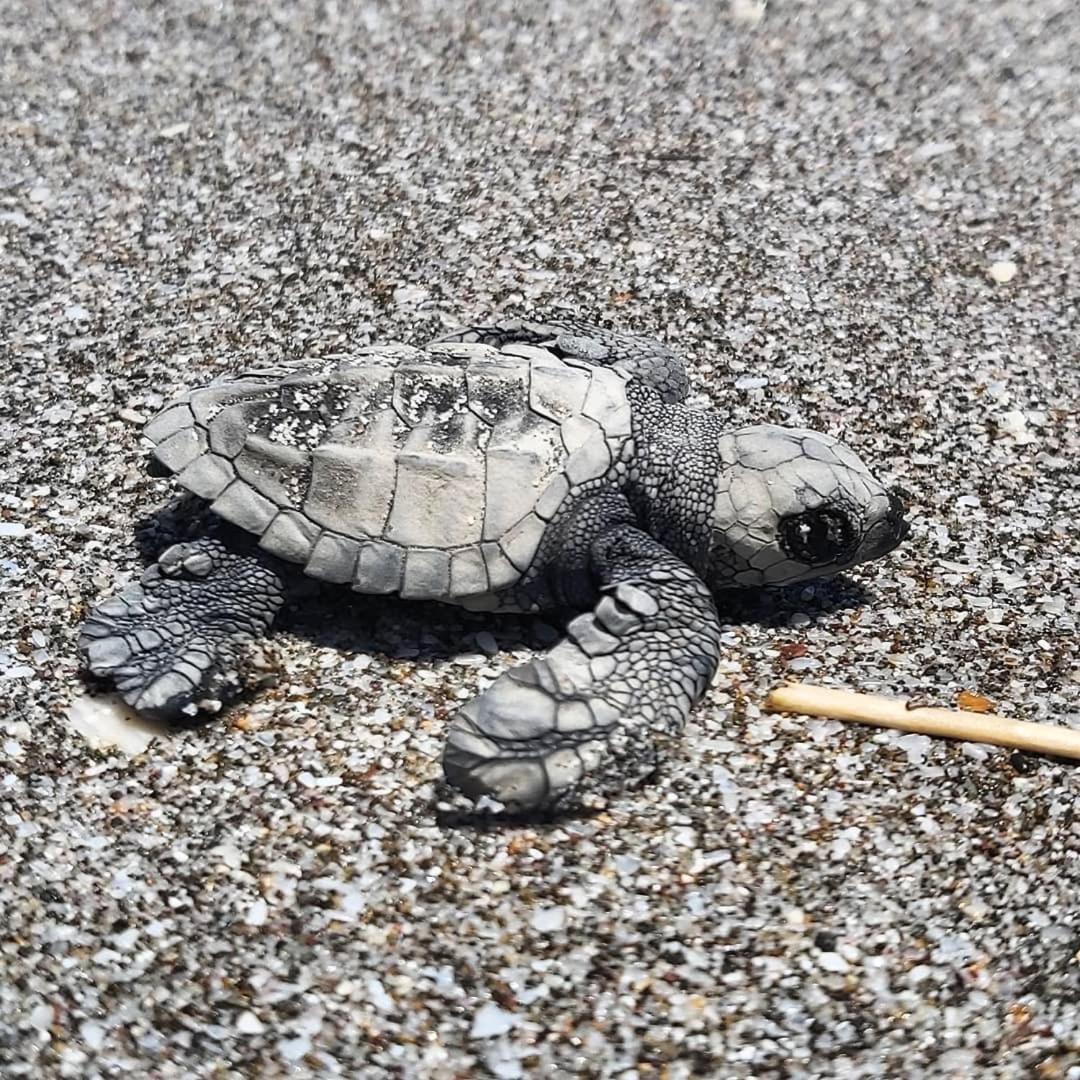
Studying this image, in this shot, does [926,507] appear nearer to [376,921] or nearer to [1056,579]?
[1056,579]

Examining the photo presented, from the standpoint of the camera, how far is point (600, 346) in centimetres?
309

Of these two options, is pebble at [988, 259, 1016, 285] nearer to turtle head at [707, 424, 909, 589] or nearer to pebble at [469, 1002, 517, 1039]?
turtle head at [707, 424, 909, 589]

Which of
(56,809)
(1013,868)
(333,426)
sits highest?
(333,426)

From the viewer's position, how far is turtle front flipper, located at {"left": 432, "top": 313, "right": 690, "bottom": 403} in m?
3.06

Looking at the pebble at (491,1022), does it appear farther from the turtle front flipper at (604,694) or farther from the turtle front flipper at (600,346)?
the turtle front flipper at (600,346)

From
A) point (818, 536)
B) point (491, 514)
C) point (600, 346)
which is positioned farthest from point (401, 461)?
point (818, 536)

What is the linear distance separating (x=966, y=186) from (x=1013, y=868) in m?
2.64

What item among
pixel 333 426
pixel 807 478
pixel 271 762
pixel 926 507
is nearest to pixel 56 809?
pixel 271 762

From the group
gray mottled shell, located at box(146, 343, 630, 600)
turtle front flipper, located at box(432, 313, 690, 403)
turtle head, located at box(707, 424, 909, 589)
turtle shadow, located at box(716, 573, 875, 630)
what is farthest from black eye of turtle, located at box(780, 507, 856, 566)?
turtle front flipper, located at box(432, 313, 690, 403)

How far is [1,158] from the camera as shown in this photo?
4.24 metres

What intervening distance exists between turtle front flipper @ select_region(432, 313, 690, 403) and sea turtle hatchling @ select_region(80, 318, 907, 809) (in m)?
0.26

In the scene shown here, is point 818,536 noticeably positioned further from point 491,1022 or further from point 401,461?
point 491,1022

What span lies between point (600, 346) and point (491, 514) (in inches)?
26.2

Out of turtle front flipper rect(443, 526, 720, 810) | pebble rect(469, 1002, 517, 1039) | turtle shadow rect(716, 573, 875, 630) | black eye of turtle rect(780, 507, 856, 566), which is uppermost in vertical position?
black eye of turtle rect(780, 507, 856, 566)
